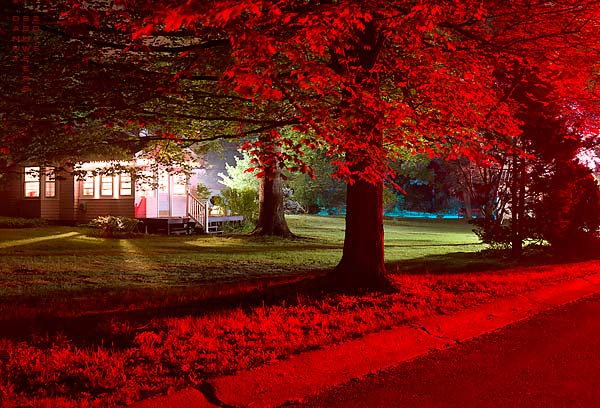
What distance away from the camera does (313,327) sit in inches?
282

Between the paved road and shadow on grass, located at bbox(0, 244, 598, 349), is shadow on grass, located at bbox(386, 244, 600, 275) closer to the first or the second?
shadow on grass, located at bbox(0, 244, 598, 349)

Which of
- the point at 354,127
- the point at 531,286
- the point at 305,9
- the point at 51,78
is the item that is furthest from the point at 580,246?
the point at 51,78

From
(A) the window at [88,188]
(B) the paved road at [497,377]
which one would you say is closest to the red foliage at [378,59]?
(B) the paved road at [497,377]

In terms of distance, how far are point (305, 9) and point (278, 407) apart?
5.45 metres

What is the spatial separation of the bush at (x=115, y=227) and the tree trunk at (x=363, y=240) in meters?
15.4

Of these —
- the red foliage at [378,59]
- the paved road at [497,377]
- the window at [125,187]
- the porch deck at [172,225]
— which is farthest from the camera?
the window at [125,187]

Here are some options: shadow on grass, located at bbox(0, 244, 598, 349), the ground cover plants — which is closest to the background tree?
shadow on grass, located at bbox(0, 244, 598, 349)

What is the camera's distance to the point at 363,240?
33.3 feet

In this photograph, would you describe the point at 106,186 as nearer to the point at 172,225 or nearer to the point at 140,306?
the point at 172,225

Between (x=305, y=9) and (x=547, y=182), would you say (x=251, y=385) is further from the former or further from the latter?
(x=547, y=182)

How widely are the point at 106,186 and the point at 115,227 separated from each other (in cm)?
553

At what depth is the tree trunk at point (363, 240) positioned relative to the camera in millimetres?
10047

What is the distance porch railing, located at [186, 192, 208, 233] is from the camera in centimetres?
2826

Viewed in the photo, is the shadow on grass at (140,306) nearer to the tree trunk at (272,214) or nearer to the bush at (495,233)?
the bush at (495,233)
